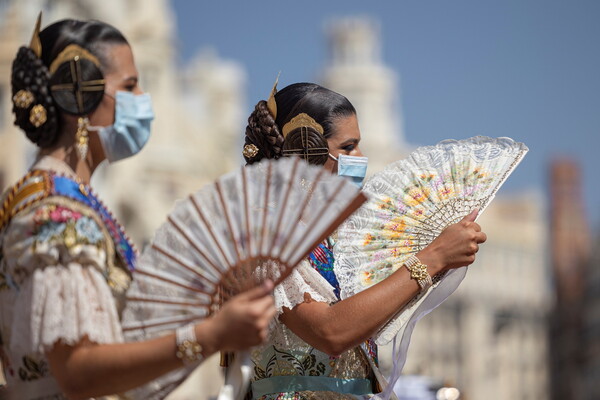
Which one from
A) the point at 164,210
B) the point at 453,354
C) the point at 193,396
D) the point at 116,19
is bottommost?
the point at 453,354

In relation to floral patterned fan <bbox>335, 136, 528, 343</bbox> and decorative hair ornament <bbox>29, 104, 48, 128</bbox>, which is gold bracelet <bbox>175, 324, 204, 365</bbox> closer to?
decorative hair ornament <bbox>29, 104, 48, 128</bbox>

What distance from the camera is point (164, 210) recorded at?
36.3 metres

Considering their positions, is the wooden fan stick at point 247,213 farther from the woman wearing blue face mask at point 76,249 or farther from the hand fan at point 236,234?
the woman wearing blue face mask at point 76,249

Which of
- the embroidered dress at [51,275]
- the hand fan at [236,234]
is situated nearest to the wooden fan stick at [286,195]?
the hand fan at [236,234]

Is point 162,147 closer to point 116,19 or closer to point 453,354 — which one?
point 116,19

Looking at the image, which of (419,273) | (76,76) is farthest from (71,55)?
(419,273)

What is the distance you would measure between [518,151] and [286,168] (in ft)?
4.37

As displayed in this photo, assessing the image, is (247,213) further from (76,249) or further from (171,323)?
(76,249)

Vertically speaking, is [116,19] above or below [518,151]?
above

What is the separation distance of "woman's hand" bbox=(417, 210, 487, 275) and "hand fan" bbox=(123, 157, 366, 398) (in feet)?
2.29

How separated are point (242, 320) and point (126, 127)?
0.92 m

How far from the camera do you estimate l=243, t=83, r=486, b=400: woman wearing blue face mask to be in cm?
365

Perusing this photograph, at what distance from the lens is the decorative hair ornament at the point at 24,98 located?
11.6 feet

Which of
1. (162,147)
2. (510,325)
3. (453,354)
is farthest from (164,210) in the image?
(510,325)
